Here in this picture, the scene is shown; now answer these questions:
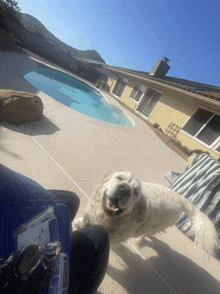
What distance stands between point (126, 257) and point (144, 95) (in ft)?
41.0

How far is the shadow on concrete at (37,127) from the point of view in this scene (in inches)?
134

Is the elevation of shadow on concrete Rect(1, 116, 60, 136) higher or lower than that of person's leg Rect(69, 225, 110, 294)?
lower

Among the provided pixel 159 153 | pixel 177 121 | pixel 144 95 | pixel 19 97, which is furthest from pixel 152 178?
pixel 144 95

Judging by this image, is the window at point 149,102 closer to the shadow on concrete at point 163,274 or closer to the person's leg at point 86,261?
the shadow on concrete at point 163,274

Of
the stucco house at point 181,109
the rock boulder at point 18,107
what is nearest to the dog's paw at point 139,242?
the rock boulder at point 18,107

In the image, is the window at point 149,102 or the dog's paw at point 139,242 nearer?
the dog's paw at point 139,242

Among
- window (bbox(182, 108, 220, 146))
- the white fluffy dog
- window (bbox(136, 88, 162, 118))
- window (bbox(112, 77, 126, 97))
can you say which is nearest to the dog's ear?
the white fluffy dog

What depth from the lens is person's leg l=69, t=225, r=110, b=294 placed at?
78 cm

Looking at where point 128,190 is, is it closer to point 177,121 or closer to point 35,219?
point 35,219

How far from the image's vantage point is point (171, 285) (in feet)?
6.63

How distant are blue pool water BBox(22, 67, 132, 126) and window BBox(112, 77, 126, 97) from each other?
10.6 feet

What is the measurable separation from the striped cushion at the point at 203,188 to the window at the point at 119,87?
47.2ft

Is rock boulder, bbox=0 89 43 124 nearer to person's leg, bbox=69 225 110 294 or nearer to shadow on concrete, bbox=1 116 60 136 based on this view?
shadow on concrete, bbox=1 116 60 136

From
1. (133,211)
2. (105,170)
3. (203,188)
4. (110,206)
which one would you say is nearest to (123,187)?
(110,206)
